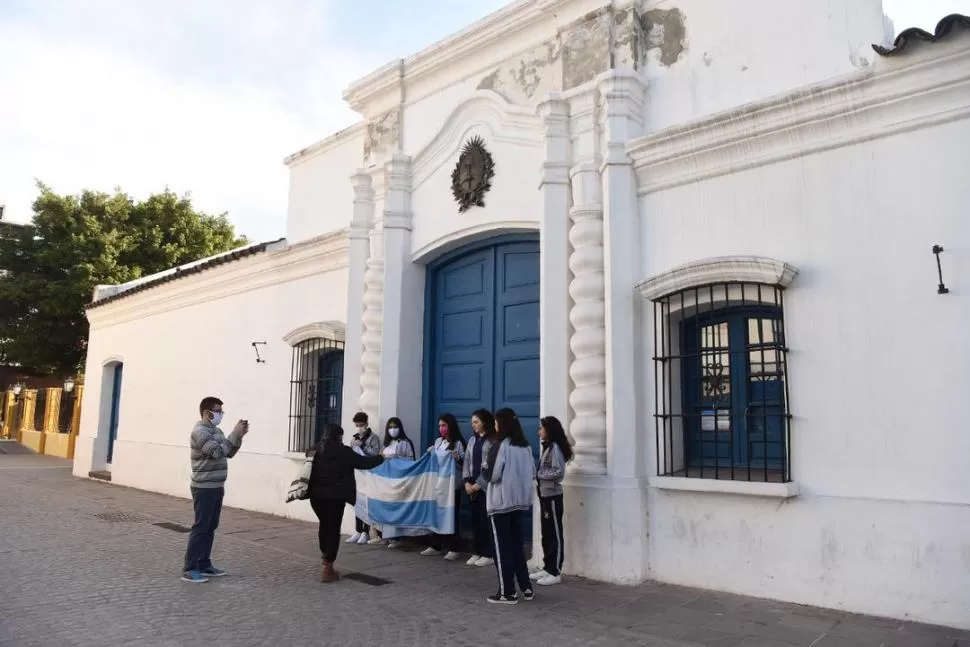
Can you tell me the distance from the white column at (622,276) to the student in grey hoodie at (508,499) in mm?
1009

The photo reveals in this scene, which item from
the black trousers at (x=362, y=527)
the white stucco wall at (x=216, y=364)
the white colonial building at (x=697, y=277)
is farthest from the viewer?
the white stucco wall at (x=216, y=364)

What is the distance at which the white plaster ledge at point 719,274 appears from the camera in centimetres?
590

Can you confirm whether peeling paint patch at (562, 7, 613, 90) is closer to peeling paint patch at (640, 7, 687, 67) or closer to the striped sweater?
peeling paint patch at (640, 7, 687, 67)

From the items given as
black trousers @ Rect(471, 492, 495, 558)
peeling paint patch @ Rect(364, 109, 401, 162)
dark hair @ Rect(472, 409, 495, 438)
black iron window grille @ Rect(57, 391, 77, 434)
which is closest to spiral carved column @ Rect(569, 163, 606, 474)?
dark hair @ Rect(472, 409, 495, 438)

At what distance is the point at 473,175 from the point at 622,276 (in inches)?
97.2

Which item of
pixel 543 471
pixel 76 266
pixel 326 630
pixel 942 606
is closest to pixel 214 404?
pixel 326 630

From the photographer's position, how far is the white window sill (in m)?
5.68

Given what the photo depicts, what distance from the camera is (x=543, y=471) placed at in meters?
6.43

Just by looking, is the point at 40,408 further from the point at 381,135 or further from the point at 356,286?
the point at 381,135

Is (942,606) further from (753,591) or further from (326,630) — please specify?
(326,630)

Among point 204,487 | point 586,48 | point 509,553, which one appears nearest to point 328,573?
point 204,487

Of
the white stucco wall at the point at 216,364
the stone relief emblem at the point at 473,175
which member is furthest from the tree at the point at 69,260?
the stone relief emblem at the point at 473,175

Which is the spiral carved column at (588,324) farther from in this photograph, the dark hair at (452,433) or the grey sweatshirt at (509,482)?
the dark hair at (452,433)

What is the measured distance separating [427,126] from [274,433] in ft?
16.6
